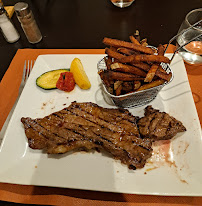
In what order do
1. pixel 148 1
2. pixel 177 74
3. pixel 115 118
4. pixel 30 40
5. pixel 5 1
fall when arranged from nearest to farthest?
pixel 115 118, pixel 177 74, pixel 30 40, pixel 148 1, pixel 5 1

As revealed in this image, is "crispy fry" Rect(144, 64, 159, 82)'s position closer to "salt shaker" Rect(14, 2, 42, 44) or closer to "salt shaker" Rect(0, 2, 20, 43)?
"salt shaker" Rect(14, 2, 42, 44)

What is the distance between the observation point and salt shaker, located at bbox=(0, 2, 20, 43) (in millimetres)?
3293

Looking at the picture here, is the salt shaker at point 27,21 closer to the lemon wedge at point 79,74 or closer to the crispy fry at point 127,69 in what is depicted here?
the lemon wedge at point 79,74

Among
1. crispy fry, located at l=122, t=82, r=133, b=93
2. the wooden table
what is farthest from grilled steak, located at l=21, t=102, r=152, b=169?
the wooden table

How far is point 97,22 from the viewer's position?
4203 mm

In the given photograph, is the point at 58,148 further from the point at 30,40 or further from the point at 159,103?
the point at 30,40

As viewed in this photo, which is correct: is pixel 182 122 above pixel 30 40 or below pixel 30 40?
below

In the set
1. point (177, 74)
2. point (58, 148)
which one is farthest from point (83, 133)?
point (177, 74)

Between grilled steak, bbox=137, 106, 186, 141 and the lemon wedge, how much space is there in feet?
3.52

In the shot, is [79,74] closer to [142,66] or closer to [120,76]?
[120,76]

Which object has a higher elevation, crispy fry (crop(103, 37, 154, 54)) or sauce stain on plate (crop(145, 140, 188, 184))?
crispy fry (crop(103, 37, 154, 54))

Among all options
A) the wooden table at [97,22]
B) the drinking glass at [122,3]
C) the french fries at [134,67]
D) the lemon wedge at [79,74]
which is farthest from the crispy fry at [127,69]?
the drinking glass at [122,3]

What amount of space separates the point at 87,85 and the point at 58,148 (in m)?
1.14

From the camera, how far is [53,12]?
186 inches
